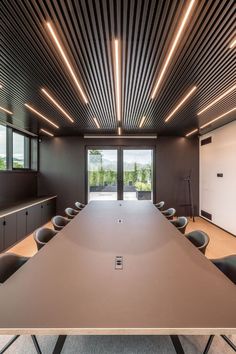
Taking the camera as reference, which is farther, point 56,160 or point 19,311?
point 56,160

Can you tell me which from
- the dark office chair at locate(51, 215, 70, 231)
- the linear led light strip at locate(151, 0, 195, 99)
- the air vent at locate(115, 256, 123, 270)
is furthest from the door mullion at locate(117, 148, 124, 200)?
the air vent at locate(115, 256, 123, 270)

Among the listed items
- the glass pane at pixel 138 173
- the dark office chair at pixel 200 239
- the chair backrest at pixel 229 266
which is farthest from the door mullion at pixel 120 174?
the chair backrest at pixel 229 266

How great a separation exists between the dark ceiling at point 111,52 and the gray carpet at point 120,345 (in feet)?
9.99

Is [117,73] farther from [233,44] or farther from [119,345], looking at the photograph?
[119,345]

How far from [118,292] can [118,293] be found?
12 mm

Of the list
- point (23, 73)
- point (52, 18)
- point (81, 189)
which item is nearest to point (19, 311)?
point (52, 18)

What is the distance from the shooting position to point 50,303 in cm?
115

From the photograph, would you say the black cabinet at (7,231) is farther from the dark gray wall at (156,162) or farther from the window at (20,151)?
the dark gray wall at (156,162)

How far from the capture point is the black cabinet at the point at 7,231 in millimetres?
3939

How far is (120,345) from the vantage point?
5.77 ft

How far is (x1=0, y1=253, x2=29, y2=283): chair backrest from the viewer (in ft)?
5.96

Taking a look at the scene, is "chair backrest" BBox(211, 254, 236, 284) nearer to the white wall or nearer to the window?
the white wall

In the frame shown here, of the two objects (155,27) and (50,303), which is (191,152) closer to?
(155,27)

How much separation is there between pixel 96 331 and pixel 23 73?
3.21m
